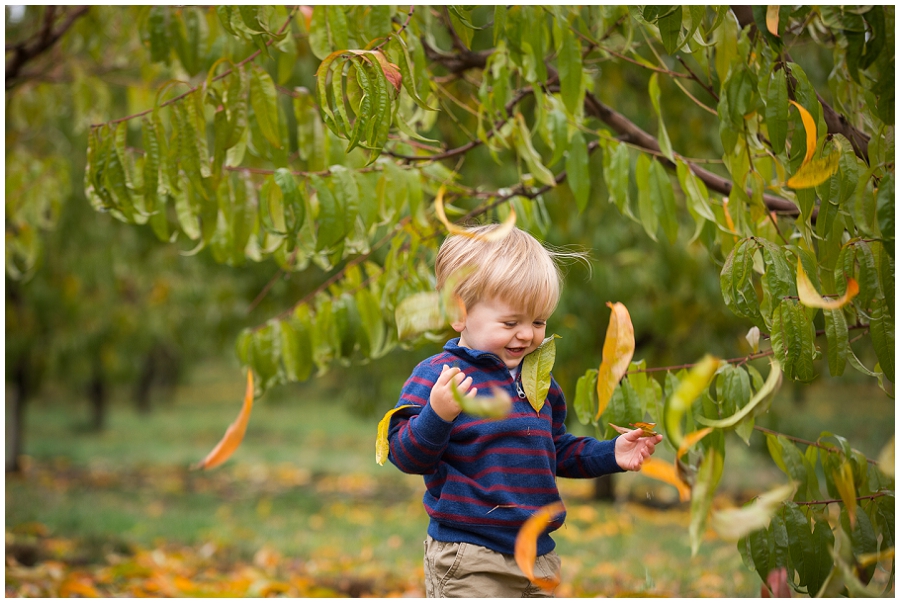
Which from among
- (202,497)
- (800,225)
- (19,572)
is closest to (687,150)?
(800,225)

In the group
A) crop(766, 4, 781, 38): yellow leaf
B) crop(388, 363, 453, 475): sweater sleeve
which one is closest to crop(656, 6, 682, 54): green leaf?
crop(766, 4, 781, 38): yellow leaf

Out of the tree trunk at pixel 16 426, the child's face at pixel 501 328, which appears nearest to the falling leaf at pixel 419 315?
the child's face at pixel 501 328

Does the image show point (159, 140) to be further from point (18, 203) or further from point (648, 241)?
point (648, 241)

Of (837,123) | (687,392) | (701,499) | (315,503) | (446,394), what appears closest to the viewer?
(687,392)

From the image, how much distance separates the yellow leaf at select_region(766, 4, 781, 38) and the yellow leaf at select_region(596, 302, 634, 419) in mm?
667

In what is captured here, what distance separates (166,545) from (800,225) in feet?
17.3

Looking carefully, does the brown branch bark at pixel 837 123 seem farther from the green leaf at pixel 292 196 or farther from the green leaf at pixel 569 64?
the green leaf at pixel 292 196

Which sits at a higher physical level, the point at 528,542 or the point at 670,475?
the point at 670,475

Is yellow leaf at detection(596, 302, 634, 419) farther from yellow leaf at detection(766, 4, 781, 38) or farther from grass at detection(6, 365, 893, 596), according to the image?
yellow leaf at detection(766, 4, 781, 38)

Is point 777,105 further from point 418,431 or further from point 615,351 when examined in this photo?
point 418,431

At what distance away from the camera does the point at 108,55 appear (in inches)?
206

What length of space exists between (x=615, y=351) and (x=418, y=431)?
0.43 m

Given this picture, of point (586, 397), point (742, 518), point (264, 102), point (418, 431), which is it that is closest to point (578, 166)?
point (586, 397)

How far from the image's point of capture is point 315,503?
7922 mm
